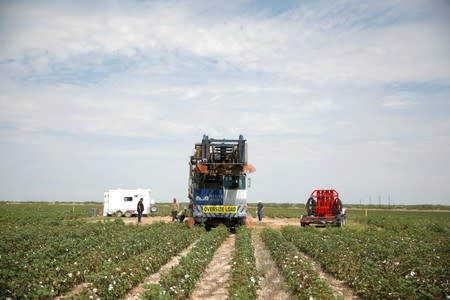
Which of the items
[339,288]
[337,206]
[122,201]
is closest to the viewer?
[339,288]

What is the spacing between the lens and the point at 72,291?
1021 centimetres

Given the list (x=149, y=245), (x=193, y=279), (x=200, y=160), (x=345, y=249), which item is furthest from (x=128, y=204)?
(x=193, y=279)

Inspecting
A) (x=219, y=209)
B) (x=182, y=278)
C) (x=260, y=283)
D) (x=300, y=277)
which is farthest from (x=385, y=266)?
(x=219, y=209)

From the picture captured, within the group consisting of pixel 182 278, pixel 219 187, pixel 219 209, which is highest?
pixel 219 187

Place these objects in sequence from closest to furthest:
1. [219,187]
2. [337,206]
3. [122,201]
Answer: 1. [219,187]
2. [337,206]
3. [122,201]

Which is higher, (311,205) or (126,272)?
(311,205)

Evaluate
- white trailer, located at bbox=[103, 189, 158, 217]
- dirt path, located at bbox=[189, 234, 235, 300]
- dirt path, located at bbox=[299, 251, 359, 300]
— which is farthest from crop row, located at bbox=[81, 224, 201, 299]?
white trailer, located at bbox=[103, 189, 158, 217]

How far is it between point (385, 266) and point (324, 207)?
16.9 metres

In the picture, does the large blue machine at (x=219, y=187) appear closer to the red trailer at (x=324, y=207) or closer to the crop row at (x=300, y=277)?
the red trailer at (x=324, y=207)

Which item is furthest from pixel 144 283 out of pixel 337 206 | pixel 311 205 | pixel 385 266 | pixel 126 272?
pixel 337 206

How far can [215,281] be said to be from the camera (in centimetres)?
1134

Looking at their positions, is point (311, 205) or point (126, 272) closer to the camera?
point (126, 272)

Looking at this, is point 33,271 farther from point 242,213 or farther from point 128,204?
point 128,204

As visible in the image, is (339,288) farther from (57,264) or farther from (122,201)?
(122,201)
